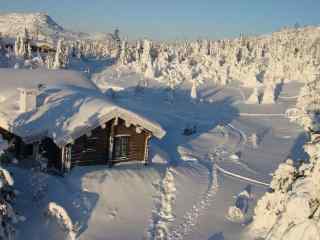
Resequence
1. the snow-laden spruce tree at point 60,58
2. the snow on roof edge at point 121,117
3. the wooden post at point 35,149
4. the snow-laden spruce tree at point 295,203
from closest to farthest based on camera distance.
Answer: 1. the snow-laden spruce tree at point 295,203
2. the snow on roof edge at point 121,117
3. the wooden post at point 35,149
4. the snow-laden spruce tree at point 60,58

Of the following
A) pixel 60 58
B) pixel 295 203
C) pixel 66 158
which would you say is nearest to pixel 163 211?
pixel 66 158

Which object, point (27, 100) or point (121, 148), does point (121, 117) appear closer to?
point (121, 148)

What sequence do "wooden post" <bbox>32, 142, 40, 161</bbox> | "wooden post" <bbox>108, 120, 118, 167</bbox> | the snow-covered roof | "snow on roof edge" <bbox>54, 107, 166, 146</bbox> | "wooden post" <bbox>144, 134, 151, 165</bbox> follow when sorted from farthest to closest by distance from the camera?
"wooden post" <bbox>144, 134, 151, 165</bbox> < "wooden post" <bbox>108, 120, 118, 167</bbox> < "wooden post" <bbox>32, 142, 40, 161</bbox> < the snow-covered roof < "snow on roof edge" <bbox>54, 107, 166, 146</bbox>

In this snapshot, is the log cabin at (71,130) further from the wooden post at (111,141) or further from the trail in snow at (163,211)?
the trail in snow at (163,211)

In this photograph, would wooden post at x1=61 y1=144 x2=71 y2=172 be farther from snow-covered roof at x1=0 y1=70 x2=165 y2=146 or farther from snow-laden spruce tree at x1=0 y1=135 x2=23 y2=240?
snow-laden spruce tree at x1=0 y1=135 x2=23 y2=240

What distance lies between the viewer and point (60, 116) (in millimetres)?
20438

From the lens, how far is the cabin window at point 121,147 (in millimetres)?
21391

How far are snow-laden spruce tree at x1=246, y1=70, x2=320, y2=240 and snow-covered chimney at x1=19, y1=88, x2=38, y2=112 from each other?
463 inches

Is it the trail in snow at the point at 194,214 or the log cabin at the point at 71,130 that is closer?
the trail in snow at the point at 194,214

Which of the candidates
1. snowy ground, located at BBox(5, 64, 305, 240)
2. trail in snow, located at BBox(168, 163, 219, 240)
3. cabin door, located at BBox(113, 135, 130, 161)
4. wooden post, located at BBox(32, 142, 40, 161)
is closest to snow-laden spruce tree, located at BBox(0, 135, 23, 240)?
snowy ground, located at BBox(5, 64, 305, 240)

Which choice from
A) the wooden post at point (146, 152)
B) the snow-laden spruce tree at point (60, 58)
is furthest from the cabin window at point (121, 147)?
the snow-laden spruce tree at point (60, 58)

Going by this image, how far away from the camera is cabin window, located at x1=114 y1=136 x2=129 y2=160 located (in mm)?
21391

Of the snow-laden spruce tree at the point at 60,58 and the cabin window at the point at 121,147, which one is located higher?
the snow-laden spruce tree at the point at 60,58

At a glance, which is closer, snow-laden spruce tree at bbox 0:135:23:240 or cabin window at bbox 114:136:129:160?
snow-laden spruce tree at bbox 0:135:23:240
